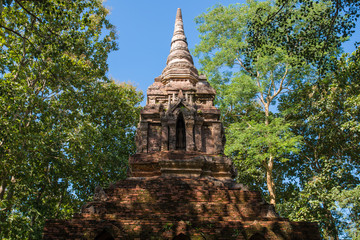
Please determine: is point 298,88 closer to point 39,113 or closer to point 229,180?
point 229,180

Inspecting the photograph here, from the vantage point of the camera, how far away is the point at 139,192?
23.7 feet

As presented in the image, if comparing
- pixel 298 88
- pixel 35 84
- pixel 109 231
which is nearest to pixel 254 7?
pixel 298 88

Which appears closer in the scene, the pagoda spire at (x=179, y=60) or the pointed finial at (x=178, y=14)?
the pagoda spire at (x=179, y=60)

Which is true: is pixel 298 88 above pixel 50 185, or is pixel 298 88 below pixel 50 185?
above

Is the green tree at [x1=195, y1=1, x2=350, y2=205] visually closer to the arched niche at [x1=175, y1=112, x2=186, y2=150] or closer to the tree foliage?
the tree foliage

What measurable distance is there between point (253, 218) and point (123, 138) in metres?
11.3

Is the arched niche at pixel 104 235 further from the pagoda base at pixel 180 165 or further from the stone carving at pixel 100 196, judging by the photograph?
the pagoda base at pixel 180 165

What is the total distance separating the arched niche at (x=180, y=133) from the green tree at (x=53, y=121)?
3836 mm

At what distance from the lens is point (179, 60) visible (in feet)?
38.3

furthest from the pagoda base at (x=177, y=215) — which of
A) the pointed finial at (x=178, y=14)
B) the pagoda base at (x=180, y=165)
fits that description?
the pointed finial at (x=178, y=14)

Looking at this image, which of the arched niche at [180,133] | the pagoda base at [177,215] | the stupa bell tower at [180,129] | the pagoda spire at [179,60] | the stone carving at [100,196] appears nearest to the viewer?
the pagoda base at [177,215]

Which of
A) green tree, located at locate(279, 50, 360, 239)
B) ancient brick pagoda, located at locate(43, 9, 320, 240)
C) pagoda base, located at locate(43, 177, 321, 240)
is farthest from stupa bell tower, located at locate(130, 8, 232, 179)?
green tree, located at locate(279, 50, 360, 239)

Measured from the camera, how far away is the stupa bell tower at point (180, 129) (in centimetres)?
861

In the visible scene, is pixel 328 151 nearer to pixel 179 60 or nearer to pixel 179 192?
pixel 179 60
